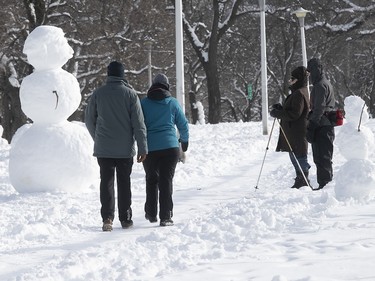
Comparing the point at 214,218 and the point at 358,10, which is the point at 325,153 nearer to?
the point at 214,218

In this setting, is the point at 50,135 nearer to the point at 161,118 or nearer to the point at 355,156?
the point at 161,118

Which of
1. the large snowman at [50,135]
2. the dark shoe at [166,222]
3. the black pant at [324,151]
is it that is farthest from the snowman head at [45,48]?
the dark shoe at [166,222]

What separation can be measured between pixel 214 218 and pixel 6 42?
17834 mm

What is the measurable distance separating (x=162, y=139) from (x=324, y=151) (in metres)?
3.24

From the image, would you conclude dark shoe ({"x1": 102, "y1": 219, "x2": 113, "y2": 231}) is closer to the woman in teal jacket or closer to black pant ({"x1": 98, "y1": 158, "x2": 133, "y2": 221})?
black pant ({"x1": 98, "y1": 158, "x2": 133, "y2": 221})

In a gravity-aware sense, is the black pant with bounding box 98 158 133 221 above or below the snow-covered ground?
above

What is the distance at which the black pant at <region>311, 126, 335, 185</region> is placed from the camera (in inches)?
406

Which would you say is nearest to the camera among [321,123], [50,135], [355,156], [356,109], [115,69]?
[115,69]

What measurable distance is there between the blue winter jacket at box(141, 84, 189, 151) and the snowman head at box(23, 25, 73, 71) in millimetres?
3926

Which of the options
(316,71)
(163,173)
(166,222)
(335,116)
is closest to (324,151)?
(335,116)

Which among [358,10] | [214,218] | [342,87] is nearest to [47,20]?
[358,10]

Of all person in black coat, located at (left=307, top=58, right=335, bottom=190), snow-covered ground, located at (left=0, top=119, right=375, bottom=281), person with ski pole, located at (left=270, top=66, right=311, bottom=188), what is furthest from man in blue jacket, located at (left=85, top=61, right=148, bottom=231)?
person in black coat, located at (left=307, top=58, right=335, bottom=190)

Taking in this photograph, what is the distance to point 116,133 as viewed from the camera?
26.1ft

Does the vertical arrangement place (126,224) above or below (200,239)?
below
